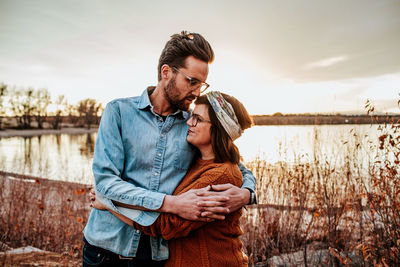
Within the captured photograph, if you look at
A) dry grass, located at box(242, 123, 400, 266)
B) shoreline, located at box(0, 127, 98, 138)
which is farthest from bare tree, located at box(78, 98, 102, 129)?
dry grass, located at box(242, 123, 400, 266)

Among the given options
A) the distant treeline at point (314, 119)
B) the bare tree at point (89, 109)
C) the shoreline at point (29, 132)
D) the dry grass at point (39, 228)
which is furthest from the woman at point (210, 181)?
the bare tree at point (89, 109)

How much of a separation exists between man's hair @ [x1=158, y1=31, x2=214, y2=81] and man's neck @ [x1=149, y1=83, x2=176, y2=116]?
0.24m

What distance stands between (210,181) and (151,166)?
46 cm

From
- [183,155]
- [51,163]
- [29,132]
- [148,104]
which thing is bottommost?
[29,132]

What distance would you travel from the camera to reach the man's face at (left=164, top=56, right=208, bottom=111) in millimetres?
2078

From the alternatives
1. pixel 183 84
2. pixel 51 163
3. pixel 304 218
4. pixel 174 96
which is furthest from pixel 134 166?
pixel 51 163

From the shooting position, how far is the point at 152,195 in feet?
5.52

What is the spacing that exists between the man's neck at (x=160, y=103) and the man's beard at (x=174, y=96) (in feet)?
0.12

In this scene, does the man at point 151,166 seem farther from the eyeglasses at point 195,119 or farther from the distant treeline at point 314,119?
the distant treeline at point 314,119

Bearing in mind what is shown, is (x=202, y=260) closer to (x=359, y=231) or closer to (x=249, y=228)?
(x=249, y=228)

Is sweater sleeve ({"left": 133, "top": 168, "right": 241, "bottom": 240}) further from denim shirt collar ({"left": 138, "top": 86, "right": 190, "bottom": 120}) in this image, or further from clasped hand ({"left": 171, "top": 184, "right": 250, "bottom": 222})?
denim shirt collar ({"left": 138, "top": 86, "right": 190, "bottom": 120})

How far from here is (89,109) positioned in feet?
231

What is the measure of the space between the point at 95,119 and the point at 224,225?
76603 mm

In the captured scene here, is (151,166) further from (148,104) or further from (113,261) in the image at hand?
(113,261)
